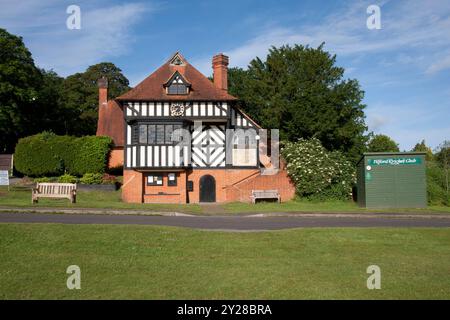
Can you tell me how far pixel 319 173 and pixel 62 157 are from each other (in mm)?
19260

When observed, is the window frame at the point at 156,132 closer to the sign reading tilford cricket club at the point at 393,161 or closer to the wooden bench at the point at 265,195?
the wooden bench at the point at 265,195

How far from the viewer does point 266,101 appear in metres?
35.3

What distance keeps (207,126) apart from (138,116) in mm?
4843

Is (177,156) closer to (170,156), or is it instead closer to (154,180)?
(170,156)

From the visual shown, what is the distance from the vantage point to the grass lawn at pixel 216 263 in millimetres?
7016

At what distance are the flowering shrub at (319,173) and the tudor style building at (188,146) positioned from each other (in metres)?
1.02

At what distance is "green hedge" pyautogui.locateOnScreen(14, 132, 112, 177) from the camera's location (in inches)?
1355

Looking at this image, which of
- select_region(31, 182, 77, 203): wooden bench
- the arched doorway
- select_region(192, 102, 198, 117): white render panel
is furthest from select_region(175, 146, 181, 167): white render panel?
select_region(31, 182, 77, 203): wooden bench

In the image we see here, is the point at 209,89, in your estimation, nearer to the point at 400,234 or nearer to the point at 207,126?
the point at 207,126

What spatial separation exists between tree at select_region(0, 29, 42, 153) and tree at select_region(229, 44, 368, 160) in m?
21.0

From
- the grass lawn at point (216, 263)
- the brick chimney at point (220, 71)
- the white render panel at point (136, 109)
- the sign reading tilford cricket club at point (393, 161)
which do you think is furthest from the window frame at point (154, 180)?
the grass lawn at point (216, 263)

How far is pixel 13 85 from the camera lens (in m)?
41.4
